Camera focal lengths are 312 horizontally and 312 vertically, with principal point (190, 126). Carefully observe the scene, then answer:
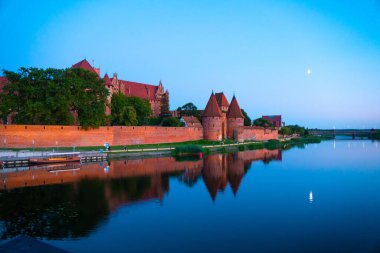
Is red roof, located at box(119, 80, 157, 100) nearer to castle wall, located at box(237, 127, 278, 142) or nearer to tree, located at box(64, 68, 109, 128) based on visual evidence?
castle wall, located at box(237, 127, 278, 142)

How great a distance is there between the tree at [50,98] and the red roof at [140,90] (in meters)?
24.5

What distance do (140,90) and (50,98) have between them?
30.9 meters

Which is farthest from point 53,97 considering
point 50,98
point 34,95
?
point 34,95

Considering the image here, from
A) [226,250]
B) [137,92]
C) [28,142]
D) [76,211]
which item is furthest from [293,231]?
[137,92]

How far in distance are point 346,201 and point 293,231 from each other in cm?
433

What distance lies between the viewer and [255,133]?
153 ft

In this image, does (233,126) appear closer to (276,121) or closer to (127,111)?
(127,111)

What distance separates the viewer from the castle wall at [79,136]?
21844 millimetres

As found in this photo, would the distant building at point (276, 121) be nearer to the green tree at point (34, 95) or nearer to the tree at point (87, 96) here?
the tree at point (87, 96)

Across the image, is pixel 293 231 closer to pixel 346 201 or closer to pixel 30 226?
pixel 346 201

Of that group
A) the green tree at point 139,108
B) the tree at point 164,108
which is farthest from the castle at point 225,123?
the tree at point 164,108

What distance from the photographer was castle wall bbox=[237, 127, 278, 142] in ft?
135

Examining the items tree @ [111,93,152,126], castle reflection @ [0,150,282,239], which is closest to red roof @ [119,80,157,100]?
tree @ [111,93,152,126]

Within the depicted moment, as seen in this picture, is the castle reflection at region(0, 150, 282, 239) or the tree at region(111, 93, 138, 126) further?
the tree at region(111, 93, 138, 126)
